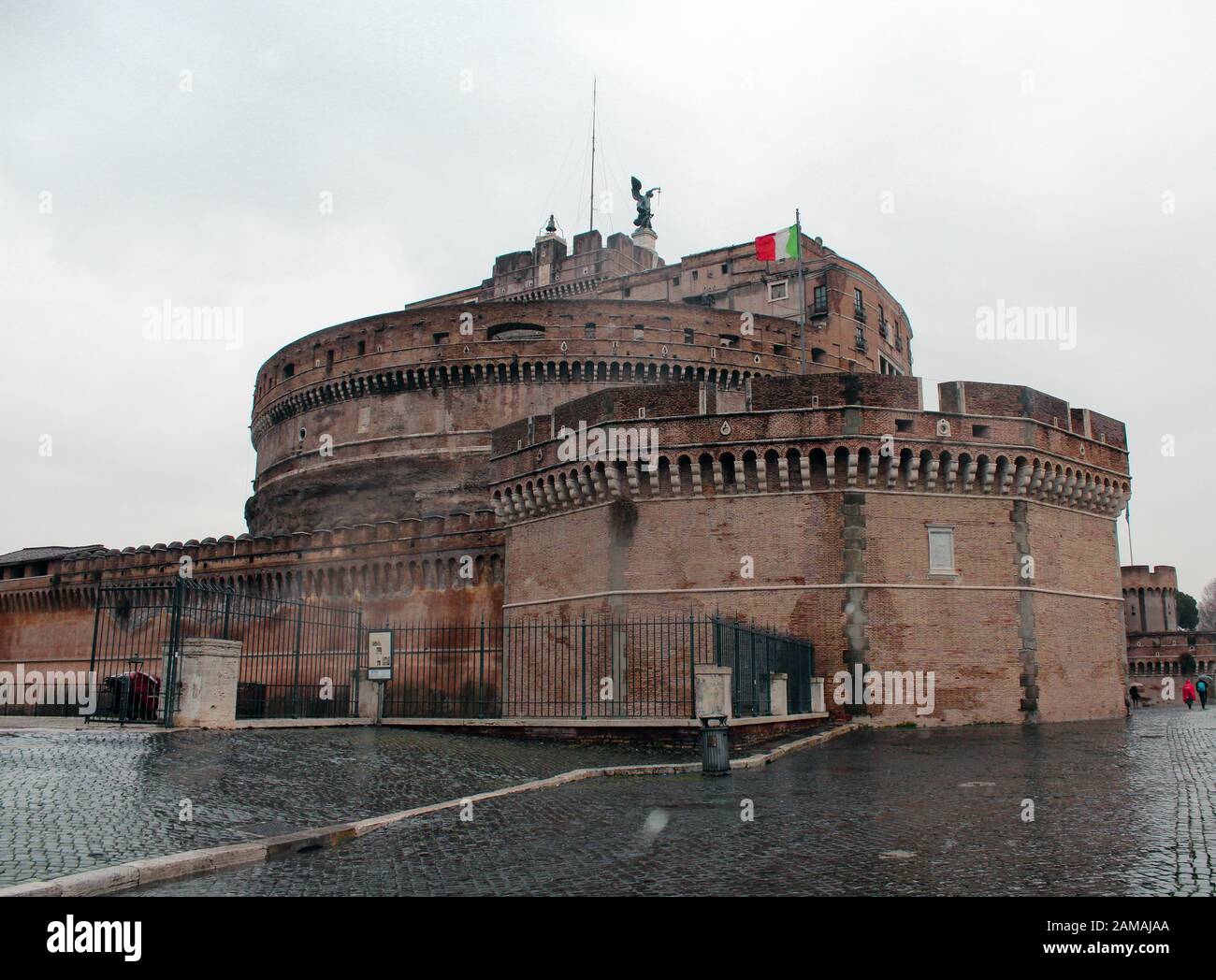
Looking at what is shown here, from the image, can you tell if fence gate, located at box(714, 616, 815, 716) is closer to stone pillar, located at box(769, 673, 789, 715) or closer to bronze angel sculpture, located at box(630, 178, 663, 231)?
stone pillar, located at box(769, 673, 789, 715)

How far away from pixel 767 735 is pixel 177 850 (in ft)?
36.1

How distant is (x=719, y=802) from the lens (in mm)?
9766

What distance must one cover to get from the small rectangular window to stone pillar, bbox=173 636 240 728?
12.7 meters

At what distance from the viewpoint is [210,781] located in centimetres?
1021

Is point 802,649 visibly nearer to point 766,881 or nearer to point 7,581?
point 766,881

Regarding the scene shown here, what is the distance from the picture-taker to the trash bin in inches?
479

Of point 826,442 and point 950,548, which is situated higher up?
point 826,442

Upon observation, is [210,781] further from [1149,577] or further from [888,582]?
[1149,577]

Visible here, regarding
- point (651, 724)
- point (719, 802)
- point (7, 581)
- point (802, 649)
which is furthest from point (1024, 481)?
point (7, 581)

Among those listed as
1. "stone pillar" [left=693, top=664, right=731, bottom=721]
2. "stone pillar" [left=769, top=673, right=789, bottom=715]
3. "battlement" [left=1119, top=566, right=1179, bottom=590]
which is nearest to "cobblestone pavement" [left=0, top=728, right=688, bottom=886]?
"stone pillar" [left=693, top=664, right=731, bottom=721]

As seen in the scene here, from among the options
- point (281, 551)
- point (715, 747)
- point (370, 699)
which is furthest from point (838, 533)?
point (281, 551)

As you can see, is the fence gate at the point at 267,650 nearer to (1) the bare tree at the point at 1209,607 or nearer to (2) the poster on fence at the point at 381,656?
(2) the poster on fence at the point at 381,656

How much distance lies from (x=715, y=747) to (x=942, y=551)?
9.99 metres

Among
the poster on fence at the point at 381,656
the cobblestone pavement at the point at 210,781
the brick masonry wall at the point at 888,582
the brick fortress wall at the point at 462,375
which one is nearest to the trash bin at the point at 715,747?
the cobblestone pavement at the point at 210,781
